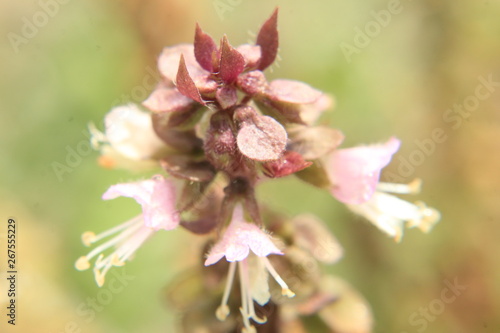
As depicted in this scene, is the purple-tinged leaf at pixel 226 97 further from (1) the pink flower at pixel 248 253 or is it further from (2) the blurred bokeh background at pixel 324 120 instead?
(2) the blurred bokeh background at pixel 324 120

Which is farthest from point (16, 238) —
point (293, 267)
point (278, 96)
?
point (278, 96)

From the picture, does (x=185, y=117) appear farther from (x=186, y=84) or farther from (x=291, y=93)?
(x=291, y=93)

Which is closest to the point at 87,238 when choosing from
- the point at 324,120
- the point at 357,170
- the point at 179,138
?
the point at 179,138

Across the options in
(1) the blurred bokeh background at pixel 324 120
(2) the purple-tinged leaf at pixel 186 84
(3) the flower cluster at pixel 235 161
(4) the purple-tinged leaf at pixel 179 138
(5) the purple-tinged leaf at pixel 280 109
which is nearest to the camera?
(2) the purple-tinged leaf at pixel 186 84

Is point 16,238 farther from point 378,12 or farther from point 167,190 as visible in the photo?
point 378,12

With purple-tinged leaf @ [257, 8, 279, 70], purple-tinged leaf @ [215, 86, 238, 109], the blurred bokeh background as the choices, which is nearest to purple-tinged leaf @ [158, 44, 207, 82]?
purple-tinged leaf @ [215, 86, 238, 109]

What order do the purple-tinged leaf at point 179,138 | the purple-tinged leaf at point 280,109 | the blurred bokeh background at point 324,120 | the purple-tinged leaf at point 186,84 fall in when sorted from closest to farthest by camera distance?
the purple-tinged leaf at point 186,84, the purple-tinged leaf at point 280,109, the purple-tinged leaf at point 179,138, the blurred bokeh background at point 324,120

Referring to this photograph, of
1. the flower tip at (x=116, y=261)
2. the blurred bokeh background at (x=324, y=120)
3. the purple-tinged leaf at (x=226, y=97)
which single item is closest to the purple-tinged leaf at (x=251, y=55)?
the purple-tinged leaf at (x=226, y=97)
